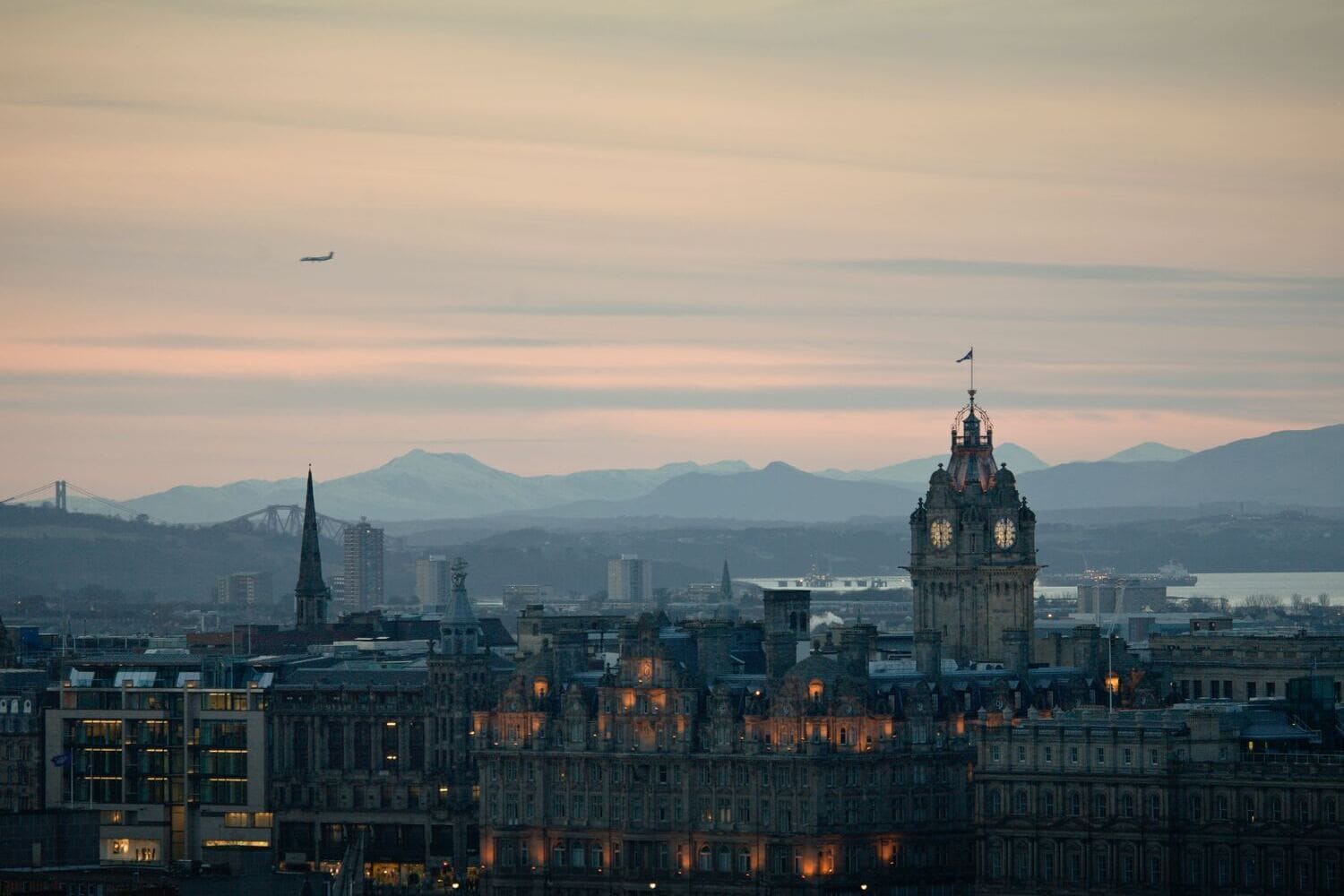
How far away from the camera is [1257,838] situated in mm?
199625

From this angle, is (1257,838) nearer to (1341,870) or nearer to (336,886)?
(1341,870)

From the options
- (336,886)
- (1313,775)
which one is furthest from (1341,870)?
(336,886)

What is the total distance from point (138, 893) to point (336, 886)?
34.9 feet

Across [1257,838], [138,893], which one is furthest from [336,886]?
[1257,838]

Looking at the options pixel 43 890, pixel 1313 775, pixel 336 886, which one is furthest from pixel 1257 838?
pixel 43 890

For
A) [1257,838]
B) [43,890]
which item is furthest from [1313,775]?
[43,890]

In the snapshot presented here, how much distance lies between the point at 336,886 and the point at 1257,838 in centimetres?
4728

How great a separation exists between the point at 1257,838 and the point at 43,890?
62381 mm

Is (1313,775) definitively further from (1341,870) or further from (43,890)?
(43,890)

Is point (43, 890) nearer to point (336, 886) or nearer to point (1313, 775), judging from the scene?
point (336, 886)

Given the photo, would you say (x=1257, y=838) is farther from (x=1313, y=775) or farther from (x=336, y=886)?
(x=336, y=886)

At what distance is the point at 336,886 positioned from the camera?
199 meters

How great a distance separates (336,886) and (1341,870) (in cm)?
5102

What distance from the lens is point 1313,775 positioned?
198 m
